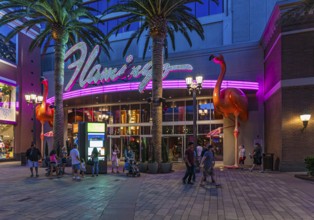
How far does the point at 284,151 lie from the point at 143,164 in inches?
315

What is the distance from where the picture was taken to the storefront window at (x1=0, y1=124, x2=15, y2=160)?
32938 millimetres

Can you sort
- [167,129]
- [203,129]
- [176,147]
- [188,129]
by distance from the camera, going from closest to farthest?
[203,129]
[188,129]
[176,147]
[167,129]

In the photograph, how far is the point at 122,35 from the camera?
4178 cm

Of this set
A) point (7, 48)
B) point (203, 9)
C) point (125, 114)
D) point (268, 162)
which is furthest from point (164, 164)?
point (7, 48)

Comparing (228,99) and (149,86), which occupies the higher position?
(149,86)

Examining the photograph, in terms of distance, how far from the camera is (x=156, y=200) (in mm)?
10328

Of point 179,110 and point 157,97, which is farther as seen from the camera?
point 179,110

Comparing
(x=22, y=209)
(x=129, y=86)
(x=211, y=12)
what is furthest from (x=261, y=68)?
(x=22, y=209)

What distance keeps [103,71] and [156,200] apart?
17.6 metres

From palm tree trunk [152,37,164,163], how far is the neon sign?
453cm

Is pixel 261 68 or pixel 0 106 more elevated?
pixel 261 68

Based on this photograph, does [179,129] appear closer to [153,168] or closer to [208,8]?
[153,168]

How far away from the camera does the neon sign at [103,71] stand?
2433 centimetres

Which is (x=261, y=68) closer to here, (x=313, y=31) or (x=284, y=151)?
(x=313, y=31)
